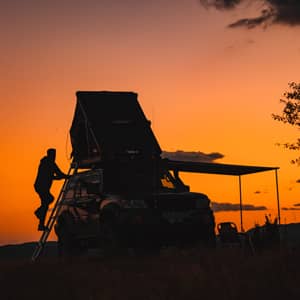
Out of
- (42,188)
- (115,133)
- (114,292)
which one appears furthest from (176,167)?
(114,292)

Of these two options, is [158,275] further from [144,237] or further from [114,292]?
[144,237]

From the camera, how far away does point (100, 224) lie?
1748 cm

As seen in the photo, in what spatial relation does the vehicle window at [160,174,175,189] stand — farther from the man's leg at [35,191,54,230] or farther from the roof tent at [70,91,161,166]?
the man's leg at [35,191,54,230]

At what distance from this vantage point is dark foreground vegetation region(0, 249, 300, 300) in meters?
10.4

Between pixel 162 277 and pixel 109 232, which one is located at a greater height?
pixel 109 232

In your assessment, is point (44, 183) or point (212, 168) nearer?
point (44, 183)

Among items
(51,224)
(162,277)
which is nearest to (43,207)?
(51,224)

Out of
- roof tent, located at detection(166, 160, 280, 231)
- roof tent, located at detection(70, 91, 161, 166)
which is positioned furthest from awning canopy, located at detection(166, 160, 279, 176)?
roof tent, located at detection(70, 91, 161, 166)

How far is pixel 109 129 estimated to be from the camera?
20.6m

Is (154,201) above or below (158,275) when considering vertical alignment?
above

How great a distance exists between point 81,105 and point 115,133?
1.77 m

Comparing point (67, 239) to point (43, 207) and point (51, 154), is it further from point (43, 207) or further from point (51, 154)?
point (51, 154)

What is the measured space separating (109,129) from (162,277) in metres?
8.72

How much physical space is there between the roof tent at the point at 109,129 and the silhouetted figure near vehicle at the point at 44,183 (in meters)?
1.08
